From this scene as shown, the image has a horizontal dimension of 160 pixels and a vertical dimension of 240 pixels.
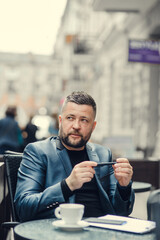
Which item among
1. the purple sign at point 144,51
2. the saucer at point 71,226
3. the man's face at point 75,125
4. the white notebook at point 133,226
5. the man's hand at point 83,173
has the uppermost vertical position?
the purple sign at point 144,51

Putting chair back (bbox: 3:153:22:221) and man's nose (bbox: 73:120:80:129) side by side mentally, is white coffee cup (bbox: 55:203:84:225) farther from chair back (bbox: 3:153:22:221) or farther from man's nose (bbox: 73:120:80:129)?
chair back (bbox: 3:153:22:221)

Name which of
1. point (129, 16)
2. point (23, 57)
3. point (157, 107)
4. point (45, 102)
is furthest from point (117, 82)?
point (23, 57)

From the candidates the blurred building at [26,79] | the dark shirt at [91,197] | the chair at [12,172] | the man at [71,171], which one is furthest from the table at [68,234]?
the blurred building at [26,79]

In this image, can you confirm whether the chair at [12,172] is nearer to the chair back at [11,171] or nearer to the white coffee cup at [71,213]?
the chair back at [11,171]

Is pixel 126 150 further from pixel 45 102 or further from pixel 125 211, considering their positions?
pixel 45 102

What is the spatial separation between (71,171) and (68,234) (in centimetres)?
81

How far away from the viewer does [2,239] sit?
11.5 ft

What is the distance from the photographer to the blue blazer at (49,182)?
2.66 meters

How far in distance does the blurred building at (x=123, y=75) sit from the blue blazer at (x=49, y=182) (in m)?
5.62

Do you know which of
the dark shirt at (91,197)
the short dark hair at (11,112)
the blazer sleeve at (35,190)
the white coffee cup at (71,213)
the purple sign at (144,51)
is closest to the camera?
the white coffee cup at (71,213)

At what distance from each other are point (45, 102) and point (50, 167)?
83.0m

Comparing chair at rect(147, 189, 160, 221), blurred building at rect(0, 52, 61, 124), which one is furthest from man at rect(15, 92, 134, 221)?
blurred building at rect(0, 52, 61, 124)

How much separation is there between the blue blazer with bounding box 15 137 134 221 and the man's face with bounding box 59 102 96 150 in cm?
10

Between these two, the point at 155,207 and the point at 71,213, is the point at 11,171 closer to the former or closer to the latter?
the point at 71,213
